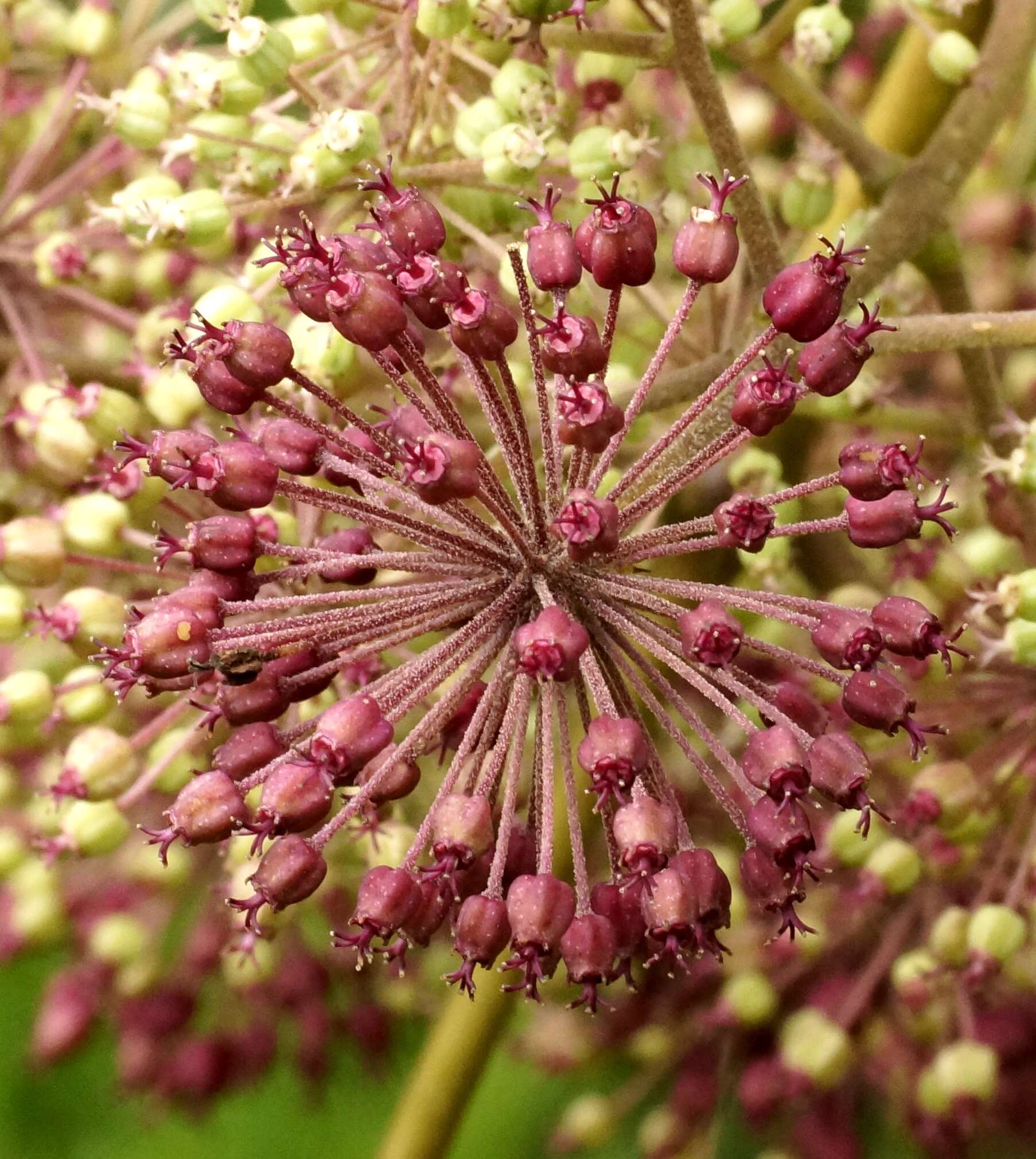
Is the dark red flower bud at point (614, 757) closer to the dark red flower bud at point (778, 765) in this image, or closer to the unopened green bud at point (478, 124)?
the dark red flower bud at point (778, 765)

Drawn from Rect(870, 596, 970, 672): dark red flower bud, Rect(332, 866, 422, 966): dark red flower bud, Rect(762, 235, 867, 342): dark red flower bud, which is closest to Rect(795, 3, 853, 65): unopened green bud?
Rect(762, 235, 867, 342): dark red flower bud

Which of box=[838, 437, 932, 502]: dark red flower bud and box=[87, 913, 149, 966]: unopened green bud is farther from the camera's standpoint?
box=[87, 913, 149, 966]: unopened green bud

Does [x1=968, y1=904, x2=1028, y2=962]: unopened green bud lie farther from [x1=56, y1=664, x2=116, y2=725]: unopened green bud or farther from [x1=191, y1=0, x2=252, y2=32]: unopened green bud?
[x1=191, y1=0, x2=252, y2=32]: unopened green bud

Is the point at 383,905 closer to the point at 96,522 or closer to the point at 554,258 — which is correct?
the point at 554,258

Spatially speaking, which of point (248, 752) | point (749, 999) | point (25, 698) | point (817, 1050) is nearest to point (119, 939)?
point (25, 698)

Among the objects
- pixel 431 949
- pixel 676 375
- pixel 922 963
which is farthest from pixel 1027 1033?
pixel 676 375

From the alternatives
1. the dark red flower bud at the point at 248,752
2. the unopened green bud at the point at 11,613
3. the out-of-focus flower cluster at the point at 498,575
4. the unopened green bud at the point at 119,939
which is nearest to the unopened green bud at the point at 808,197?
the out-of-focus flower cluster at the point at 498,575

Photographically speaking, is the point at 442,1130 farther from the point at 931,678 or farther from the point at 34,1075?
the point at 34,1075

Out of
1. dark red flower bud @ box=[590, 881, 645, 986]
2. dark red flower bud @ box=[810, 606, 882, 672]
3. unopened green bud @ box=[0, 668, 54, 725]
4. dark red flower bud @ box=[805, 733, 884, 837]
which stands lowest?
unopened green bud @ box=[0, 668, 54, 725]
